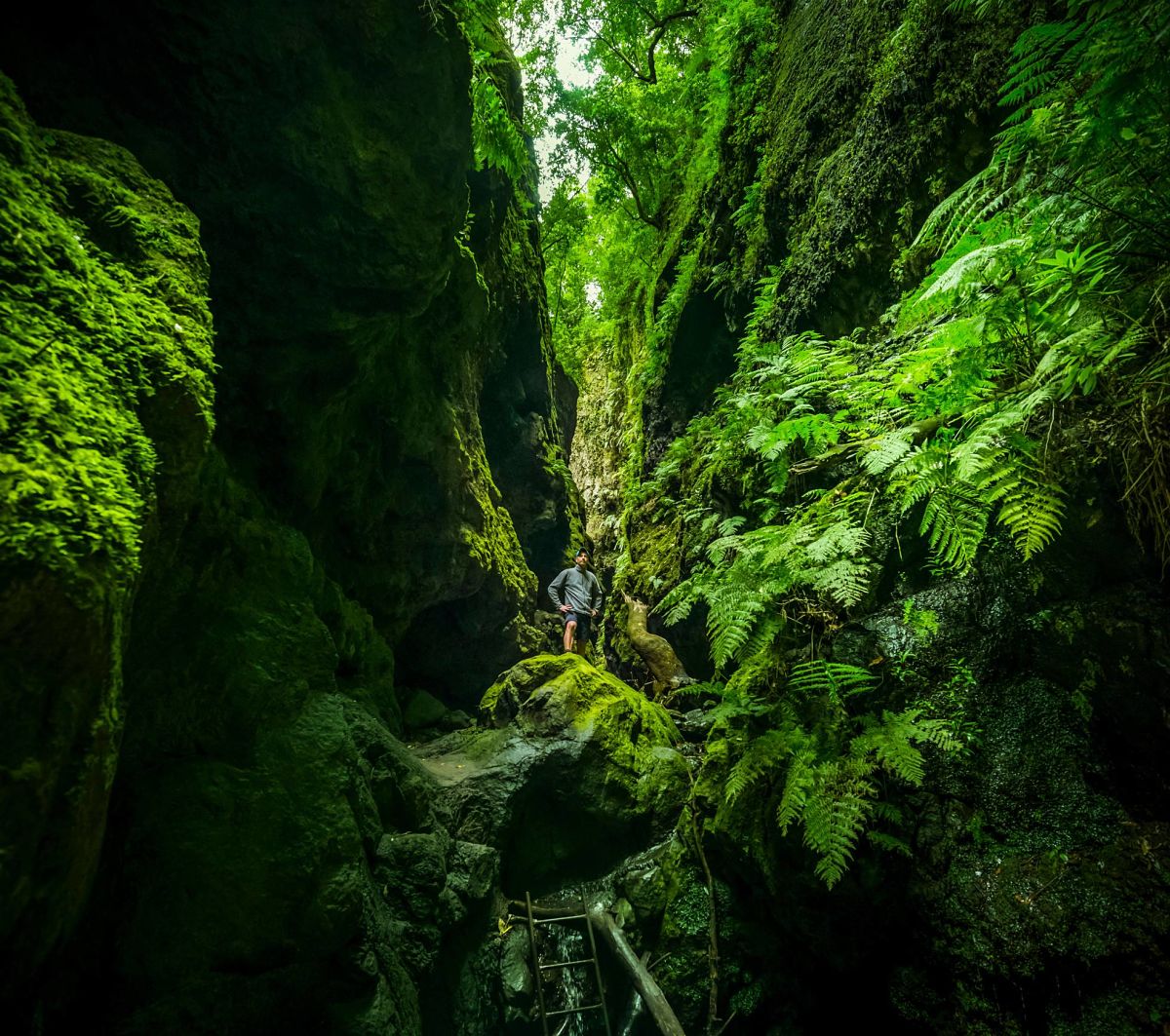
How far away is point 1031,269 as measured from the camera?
2.58 meters

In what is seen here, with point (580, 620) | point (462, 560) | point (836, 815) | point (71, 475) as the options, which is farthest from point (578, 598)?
point (71, 475)

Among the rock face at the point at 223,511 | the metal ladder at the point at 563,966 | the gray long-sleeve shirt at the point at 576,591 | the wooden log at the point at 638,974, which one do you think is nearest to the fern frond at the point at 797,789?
the wooden log at the point at 638,974

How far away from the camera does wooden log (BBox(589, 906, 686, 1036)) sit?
152 inches

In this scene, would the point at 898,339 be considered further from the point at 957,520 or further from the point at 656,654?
the point at 656,654

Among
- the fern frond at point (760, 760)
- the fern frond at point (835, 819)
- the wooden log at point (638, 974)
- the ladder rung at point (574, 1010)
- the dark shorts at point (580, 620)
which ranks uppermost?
the dark shorts at point (580, 620)

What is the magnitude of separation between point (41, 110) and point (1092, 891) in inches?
255

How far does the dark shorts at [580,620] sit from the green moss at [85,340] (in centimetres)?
684

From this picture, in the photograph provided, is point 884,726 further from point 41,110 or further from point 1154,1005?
point 41,110

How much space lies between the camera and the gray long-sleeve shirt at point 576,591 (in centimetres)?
889

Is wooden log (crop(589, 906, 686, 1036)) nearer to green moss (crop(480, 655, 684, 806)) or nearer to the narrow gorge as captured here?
the narrow gorge

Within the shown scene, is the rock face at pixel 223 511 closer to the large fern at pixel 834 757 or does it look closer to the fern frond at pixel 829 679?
the large fern at pixel 834 757

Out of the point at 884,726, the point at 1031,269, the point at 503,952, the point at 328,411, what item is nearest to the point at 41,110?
the point at 328,411

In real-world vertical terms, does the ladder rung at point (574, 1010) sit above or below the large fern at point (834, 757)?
below

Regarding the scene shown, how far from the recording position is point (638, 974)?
13.8 ft
